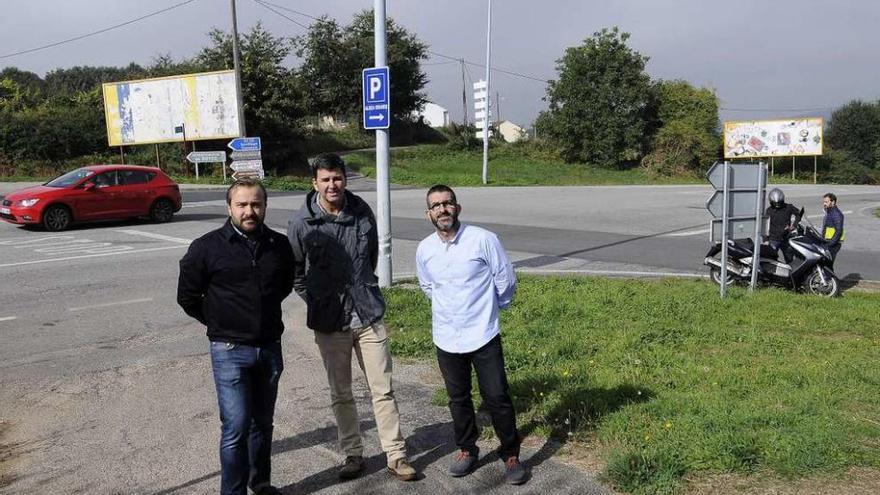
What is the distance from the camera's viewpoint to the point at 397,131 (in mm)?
58000

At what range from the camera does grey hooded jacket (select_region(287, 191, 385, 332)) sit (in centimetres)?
398

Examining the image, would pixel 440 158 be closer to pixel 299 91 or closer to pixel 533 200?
pixel 299 91

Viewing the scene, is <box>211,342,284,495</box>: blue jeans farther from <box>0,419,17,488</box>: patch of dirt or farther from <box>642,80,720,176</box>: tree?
<box>642,80,720,176</box>: tree

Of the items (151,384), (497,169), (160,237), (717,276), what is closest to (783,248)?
(717,276)

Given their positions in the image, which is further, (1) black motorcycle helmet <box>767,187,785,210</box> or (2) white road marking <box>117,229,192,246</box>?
(2) white road marking <box>117,229,192,246</box>

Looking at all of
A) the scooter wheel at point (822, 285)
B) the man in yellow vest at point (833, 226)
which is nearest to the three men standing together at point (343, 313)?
the scooter wheel at point (822, 285)

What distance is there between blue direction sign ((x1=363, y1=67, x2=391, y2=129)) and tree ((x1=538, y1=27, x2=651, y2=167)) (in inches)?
1788

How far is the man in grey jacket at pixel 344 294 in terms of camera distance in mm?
3980

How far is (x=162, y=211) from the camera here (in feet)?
61.6

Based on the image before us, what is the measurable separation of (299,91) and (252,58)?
3096mm

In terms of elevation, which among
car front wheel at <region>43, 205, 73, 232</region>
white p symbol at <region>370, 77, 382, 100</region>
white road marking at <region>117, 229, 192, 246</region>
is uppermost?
white p symbol at <region>370, 77, 382, 100</region>

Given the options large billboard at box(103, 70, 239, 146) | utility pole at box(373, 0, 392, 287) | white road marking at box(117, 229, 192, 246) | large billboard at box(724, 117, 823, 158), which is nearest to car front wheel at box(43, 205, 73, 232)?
white road marking at box(117, 229, 192, 246)

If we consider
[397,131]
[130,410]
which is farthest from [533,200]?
[397,131]

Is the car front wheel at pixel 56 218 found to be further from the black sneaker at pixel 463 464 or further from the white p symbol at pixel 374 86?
the black sneaker at pixel 463 464
